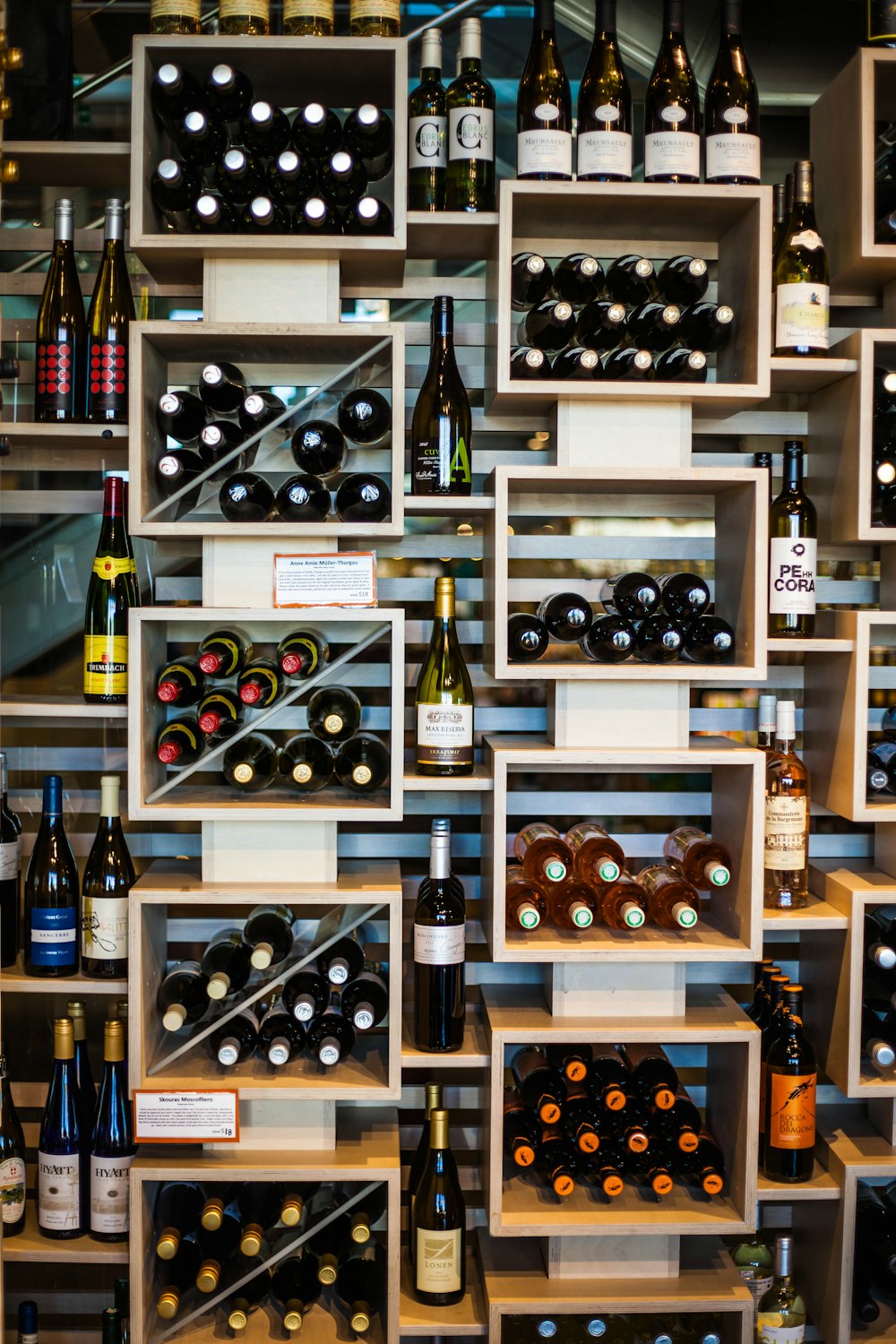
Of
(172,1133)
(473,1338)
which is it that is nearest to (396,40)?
(172,1133)

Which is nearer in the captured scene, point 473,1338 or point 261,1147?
point 261,1147

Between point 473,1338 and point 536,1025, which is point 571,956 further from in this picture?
point 473,1338

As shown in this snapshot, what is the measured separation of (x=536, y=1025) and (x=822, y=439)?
126 centimetres

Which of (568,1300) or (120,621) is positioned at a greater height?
(120,621)

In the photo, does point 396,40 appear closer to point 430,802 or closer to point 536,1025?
point 430,802

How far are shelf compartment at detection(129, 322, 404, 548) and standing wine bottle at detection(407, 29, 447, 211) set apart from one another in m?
0.31

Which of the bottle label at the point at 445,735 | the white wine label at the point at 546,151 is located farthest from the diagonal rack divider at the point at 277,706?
the white wine label at the point at 546,151

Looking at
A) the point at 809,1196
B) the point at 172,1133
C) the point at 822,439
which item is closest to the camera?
the point at 172,1133

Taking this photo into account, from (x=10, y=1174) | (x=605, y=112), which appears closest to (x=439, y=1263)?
(x=10, y=1174)

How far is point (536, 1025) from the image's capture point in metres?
1.98

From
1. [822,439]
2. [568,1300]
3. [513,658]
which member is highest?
[822,439]

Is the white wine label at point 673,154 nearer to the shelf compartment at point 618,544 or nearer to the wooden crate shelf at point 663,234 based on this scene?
the wooden crate shelf at point 663,234

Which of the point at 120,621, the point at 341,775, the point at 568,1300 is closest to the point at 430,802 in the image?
the point at 341,775

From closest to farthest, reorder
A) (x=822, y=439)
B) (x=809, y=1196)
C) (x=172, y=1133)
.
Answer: (x=172, y=1133)
(x=809, y=1196)
(x=822, y=439)
